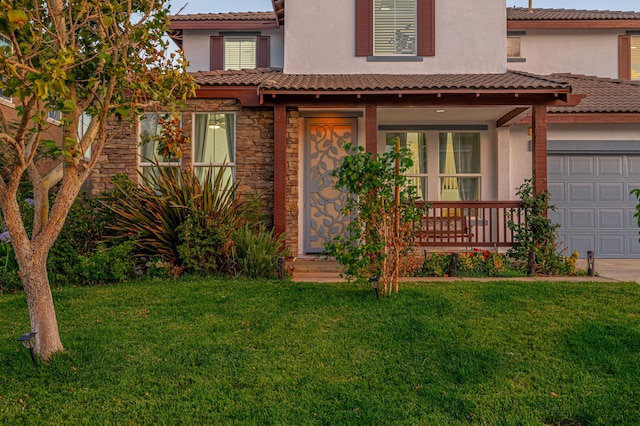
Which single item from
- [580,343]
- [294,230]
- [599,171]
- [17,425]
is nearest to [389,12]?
[294,230]

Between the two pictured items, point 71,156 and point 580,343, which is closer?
point 71,156

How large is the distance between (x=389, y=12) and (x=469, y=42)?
1691 mm

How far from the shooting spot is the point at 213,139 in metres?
8.71

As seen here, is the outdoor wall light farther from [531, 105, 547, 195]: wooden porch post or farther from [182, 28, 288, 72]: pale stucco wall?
[182, 28, 288, 72]: pale stucco wall

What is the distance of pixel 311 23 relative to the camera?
9508 mm

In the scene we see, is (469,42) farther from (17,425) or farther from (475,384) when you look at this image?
(17,425)

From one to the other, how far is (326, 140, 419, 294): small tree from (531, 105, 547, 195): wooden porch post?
325 cm

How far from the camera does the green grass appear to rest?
3.21 metres

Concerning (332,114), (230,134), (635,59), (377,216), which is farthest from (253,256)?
(635,59)

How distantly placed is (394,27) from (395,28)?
3 centimetres

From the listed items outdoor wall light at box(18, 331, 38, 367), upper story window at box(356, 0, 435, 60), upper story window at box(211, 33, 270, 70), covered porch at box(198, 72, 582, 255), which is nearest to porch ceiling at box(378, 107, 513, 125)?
covered porch at box(198, 72, 582, 255)

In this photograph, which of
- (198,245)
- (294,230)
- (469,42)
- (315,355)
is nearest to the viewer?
(315,355)

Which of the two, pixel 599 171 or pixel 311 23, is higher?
pixel 311 23

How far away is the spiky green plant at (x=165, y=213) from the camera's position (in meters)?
7.10
